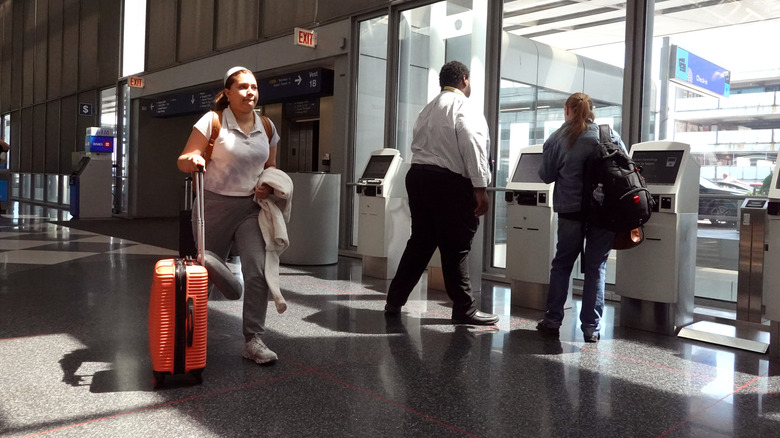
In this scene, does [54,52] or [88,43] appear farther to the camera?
[54,52]

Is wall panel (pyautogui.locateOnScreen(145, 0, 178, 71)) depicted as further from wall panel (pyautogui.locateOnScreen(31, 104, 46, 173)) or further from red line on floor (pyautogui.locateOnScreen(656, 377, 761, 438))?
red line on floor (pyautogui.locateOnScreen(656, 377, 761, 438))

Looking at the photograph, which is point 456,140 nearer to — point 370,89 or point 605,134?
point 605,134

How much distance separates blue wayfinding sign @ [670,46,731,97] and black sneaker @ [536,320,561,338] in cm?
253

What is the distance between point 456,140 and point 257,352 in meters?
1.77

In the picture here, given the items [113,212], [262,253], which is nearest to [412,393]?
[262,253]

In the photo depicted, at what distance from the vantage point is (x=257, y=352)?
3180 mm

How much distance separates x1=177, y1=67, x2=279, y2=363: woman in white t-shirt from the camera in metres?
3.12

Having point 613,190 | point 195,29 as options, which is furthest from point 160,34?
point 613,190

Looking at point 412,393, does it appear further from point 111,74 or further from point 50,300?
point 111,74

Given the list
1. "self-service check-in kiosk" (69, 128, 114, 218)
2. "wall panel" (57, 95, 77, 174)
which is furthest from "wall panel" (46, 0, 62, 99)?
"self-service check-in kiosk" (69, 128, 114, 218)

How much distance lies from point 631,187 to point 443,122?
1191 mm

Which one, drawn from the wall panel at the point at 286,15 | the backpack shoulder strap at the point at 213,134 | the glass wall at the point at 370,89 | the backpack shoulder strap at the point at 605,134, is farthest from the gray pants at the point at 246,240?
the wall panel at the point at 286,15

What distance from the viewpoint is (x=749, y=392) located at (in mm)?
2988

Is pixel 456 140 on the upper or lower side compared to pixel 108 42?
lower
